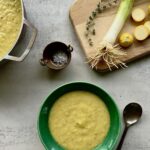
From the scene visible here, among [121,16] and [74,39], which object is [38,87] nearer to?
[74,39]

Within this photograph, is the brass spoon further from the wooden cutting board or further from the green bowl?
the wooden cutting board

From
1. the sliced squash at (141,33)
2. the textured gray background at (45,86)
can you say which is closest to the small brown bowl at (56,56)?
the textured gray background at (45,86)

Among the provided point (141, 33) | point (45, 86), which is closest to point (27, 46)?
point (45, 86)

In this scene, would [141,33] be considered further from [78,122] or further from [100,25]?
[78,122]

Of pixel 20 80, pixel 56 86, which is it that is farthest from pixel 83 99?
pixel 20 80

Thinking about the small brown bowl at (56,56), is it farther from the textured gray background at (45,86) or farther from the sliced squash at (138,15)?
the sliced squash at (138,15)
